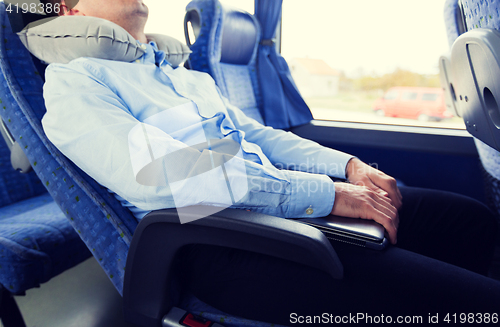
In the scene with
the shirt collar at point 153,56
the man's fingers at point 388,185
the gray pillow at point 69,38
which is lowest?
the man's fingers at point 388,185

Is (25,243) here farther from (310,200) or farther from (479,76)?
(479,76)

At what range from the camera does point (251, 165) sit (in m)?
0.71

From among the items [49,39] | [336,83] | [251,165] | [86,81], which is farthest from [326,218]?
[336,83]

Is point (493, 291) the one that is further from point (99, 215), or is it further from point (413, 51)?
point (413, 51)

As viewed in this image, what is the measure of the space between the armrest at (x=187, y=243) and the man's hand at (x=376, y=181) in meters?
0.47

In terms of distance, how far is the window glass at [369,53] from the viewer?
1566 mm

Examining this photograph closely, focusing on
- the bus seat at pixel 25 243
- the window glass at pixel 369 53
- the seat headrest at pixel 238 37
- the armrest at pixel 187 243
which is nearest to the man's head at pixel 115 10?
the bus seat at pixel 25 243

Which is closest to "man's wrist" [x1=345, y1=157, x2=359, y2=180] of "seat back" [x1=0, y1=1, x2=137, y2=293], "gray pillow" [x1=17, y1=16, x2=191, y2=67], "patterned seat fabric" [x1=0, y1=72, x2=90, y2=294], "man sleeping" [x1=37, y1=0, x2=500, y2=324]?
"man sleeping" [x1=37, y1=0, x2=500, y2=324]

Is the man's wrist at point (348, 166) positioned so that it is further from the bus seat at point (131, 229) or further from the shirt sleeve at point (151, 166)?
the bus seat at point (131, 229)

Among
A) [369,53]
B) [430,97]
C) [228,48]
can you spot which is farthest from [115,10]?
[430,97]

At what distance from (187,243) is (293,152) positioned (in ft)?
2.16

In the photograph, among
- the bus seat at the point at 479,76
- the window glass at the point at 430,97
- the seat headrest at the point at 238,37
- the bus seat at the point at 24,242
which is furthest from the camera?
the window glass at the point at 430,97

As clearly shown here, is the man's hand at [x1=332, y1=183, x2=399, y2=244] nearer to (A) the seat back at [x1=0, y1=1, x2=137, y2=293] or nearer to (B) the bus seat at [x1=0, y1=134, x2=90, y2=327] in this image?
(A) the seat back at [x1=0, y1=1, x2=137, y2=293]

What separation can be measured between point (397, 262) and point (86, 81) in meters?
0.82
